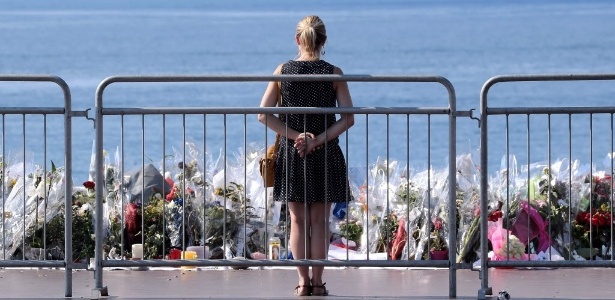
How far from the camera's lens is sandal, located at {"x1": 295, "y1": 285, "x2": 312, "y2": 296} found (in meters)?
10.2

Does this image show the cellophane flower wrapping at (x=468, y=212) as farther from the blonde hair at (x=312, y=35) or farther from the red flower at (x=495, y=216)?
the blonde hair at (x=312, y=35)

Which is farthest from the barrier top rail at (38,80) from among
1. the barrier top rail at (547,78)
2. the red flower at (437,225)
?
the red flower at (437,225)

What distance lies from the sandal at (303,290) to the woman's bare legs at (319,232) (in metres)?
0.10

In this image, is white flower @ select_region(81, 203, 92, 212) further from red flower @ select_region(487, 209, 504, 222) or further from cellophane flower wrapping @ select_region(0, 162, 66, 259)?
red flower @ select_region(487, 209, 504, 222)

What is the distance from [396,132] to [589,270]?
13.4 meters

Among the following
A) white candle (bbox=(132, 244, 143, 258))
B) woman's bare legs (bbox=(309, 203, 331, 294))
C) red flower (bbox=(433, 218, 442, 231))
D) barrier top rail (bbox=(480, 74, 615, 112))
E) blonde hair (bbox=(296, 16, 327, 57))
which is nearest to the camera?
barrier top rail (bbox=(480, 74, 615, 112))

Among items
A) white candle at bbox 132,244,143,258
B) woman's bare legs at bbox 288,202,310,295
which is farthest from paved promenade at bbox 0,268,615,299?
woman's bare legs at bbox 288,202,310,295

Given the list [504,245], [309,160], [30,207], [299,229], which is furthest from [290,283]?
[30,207]

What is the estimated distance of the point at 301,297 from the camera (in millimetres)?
10109

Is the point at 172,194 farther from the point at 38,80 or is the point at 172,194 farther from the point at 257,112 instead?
the point at 38,80

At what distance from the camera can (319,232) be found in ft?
33.2

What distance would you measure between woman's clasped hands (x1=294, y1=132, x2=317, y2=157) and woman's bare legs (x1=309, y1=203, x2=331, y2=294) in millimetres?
335

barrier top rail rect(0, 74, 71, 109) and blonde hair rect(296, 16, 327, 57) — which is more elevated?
blonde hair rect(296, 16, 327, 57)

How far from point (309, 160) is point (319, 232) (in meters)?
0.43
